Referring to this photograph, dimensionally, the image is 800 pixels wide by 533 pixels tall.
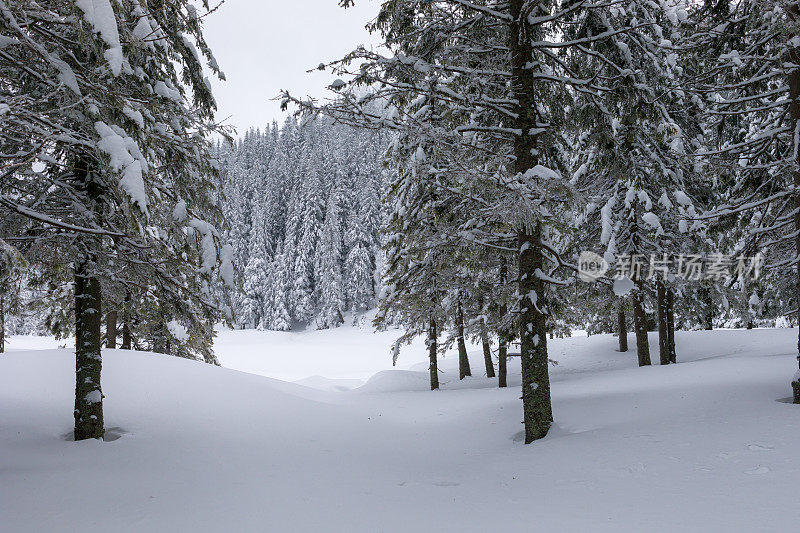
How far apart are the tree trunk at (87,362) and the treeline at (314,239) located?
150 feet

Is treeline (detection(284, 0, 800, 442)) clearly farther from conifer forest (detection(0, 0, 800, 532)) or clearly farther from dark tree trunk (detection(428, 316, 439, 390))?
dark tree trunk (detection(428, 316, 439, 390))

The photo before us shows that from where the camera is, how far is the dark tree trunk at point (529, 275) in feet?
24.6

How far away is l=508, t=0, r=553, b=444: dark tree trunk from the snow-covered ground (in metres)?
0.52

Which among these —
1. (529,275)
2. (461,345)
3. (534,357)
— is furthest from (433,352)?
(529,275)

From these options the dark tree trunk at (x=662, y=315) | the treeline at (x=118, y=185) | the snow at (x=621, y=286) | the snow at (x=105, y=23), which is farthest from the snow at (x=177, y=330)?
the dark tree trunk at (x=662, y=315)

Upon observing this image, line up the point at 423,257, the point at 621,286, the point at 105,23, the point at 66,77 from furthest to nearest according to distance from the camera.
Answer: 1. the point at 423,257
2. the point at 621,286
3. the point at 66,77
4. the point at 105,23

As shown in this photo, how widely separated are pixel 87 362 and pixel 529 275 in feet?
24.3

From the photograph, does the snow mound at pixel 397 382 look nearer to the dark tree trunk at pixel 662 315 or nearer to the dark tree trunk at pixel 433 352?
the dark tree trunk at pixel 433 352

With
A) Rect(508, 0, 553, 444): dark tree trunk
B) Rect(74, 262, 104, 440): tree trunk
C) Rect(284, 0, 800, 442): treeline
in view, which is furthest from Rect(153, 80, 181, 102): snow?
Rect(508, 0, 553, 444): dark tree trunk

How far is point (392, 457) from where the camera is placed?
8.05 meters

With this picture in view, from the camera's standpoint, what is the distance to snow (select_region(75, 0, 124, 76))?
388cm

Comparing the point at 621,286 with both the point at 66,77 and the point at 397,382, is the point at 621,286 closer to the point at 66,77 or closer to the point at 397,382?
the point at 66,77

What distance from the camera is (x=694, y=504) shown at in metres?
4.43

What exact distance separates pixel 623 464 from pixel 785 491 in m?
1.71
